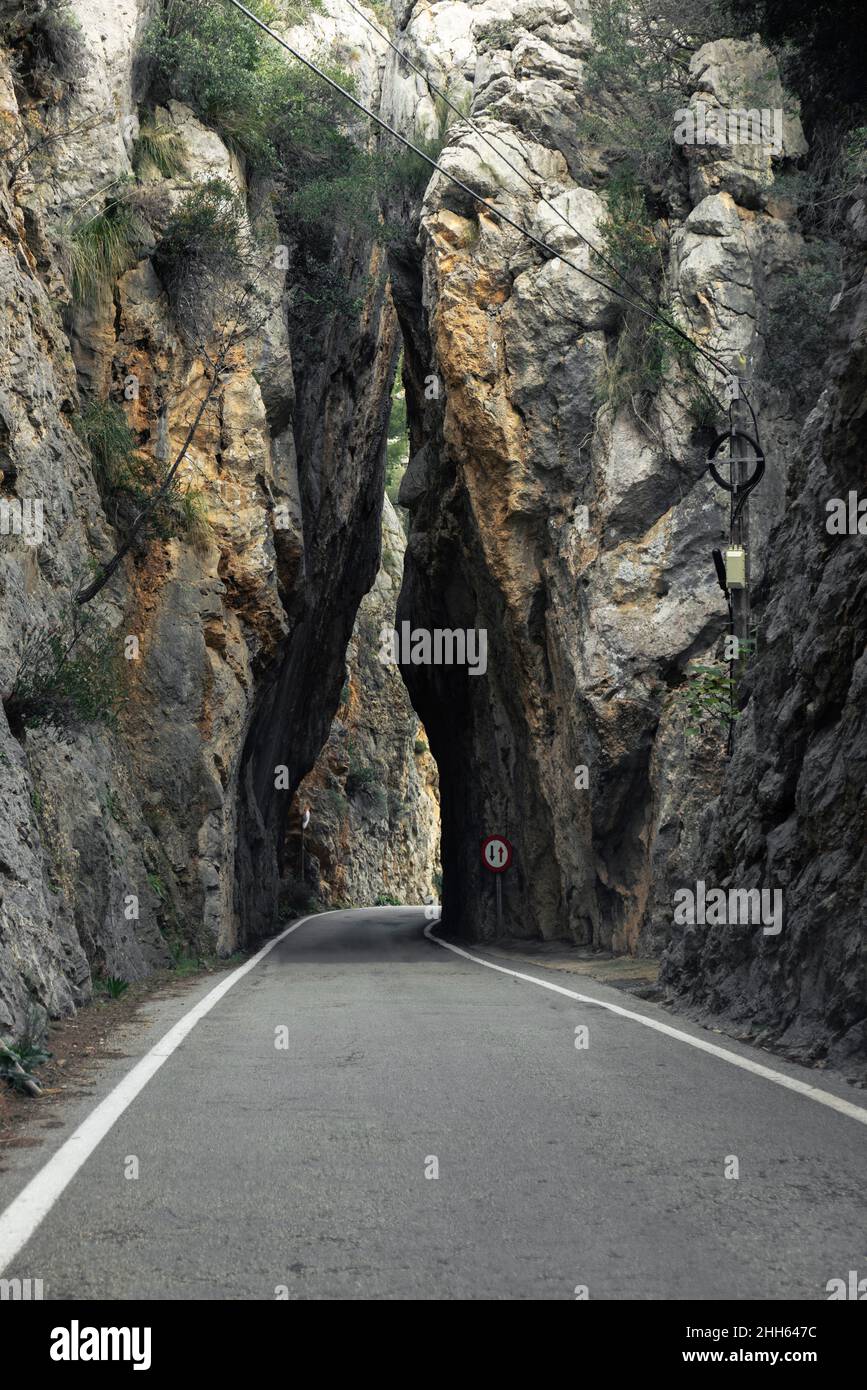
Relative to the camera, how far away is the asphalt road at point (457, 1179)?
3.76m

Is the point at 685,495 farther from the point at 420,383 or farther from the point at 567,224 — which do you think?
the point at 420,383

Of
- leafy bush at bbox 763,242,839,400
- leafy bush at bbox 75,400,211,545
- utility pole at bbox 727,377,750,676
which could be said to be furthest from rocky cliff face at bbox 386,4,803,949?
leafy bush at bbox 75,400,211,545

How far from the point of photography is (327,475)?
1244 inches

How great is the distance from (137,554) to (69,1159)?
16.2m

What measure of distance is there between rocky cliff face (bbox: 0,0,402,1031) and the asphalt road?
9.02ft

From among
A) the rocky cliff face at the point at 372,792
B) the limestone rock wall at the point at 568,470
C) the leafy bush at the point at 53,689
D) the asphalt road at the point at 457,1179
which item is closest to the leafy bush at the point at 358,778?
the rocky cliff face at the point at 372,792

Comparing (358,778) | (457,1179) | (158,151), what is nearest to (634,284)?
(158,151)

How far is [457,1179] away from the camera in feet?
16.1

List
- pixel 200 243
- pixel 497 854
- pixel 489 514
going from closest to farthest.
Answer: pixel 200 243
pixel 489 514
pixel 497 854

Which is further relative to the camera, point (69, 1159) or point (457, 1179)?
point (69, 1159)

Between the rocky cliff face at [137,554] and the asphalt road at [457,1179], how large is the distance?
275 cm

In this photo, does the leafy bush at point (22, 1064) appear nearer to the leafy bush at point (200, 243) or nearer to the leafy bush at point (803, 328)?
the leafy bush at point (803, 328)

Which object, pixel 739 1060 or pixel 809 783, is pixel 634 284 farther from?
pixel 739 1060
